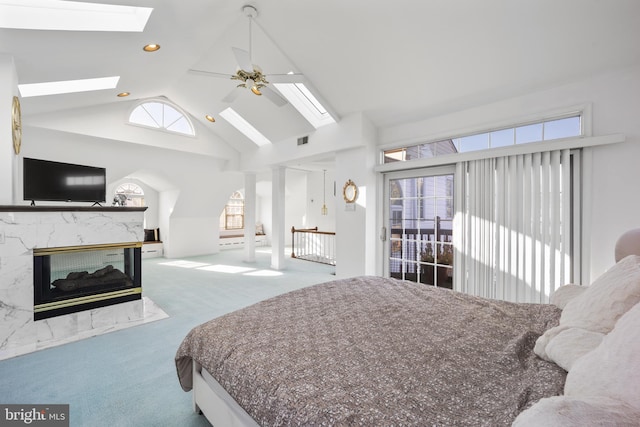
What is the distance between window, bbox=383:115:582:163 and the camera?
2926 millimetres

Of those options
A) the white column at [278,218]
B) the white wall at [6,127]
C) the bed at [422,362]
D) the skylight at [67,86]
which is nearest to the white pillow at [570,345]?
the bed at [422,362]

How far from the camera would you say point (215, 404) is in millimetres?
1495

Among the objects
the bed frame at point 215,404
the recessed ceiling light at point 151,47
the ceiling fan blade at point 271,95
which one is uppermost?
the recessed ceiling light at point 151,47

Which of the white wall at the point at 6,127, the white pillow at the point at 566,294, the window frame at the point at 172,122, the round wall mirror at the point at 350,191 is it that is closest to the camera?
the white pillow at the point at 566,294

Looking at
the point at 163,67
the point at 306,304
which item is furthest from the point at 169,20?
the point at 306,304

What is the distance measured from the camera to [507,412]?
2.83ft

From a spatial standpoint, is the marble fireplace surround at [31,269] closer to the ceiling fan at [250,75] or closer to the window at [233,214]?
the ceiling fan at [250,75]

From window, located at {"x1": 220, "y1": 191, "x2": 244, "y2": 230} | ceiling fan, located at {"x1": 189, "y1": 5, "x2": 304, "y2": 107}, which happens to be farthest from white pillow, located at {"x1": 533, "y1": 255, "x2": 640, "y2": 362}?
window, located at {"x1": 220, "y1": 191, "x2": 244, "y2": 230}

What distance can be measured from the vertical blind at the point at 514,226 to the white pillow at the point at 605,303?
Answer: 179 cm

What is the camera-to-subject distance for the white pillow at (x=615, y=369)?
0.73 m

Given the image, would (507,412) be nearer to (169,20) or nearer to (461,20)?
(461,20)

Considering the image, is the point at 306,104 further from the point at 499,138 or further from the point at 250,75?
the point at 499,138

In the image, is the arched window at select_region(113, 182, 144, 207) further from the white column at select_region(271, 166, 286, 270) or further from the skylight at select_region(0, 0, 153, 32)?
the skylight at select_region(0, 0, 153, 32)

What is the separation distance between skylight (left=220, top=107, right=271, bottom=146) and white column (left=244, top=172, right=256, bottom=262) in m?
1.31
